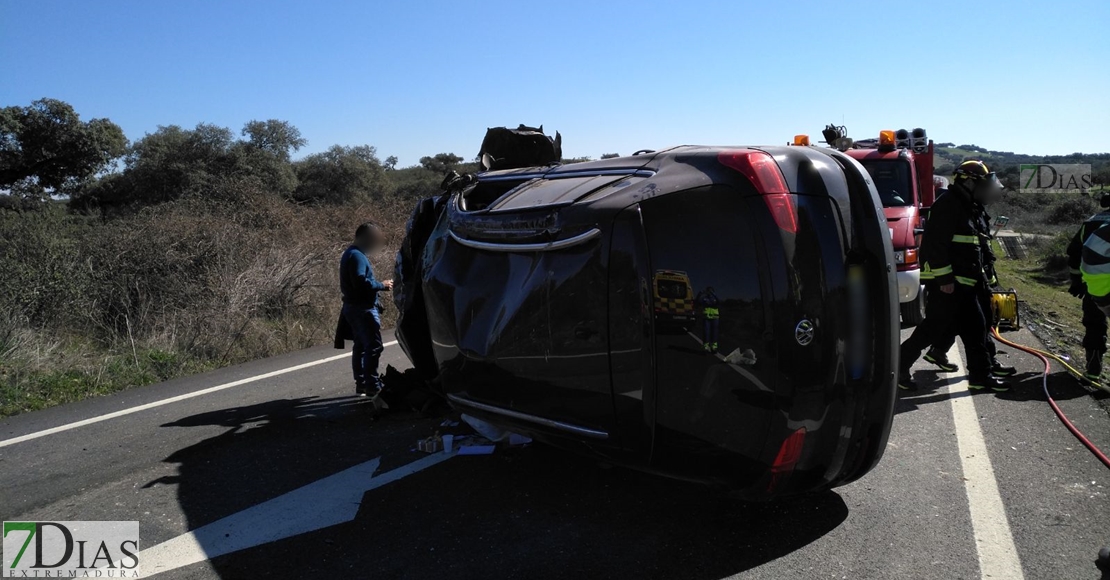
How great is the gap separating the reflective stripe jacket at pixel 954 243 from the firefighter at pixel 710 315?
13.3 feet

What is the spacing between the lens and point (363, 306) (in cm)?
654

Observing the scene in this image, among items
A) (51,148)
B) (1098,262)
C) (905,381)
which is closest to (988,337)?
(905,381)

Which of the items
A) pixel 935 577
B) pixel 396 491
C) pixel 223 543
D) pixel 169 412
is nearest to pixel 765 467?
pixel 935 577

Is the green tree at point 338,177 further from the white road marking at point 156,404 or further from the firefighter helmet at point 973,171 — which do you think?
the firefighter helmet at point 973,171

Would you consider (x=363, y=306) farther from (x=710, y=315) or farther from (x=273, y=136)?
(x=273, y=136)

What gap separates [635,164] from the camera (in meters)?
3.82

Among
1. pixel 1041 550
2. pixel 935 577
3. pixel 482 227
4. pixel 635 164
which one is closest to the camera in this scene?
pixel 935 577

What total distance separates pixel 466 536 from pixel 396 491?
800mm

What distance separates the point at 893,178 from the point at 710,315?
7.95 metres

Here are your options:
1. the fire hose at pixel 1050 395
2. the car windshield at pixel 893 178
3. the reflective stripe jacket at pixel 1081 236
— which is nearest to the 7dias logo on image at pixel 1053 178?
the car windshield at pixel 893 178

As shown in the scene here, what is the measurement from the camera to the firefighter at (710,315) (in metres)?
3.23

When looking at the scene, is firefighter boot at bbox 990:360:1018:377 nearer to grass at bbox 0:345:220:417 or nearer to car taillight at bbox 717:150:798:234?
car taillight at bbox 717:150:798:234

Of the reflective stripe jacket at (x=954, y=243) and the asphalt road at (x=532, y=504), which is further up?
the reflective stripe jacket at (x=954, y=243)

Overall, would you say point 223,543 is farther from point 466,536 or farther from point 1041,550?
point 1041,550
